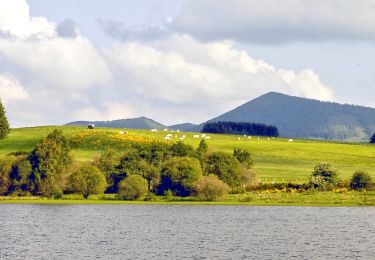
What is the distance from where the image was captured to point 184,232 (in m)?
85.1

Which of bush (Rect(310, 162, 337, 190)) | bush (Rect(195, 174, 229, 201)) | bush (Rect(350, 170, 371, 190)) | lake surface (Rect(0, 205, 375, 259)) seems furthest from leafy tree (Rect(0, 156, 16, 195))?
bush (Rect(350, 170, 371, 190))

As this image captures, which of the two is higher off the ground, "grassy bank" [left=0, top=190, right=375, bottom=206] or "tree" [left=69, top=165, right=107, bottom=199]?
"tree" [left=69, top=165, right=107, bottom=199]

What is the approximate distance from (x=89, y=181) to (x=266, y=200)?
3155cm

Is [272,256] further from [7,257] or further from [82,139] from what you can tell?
[82,139]

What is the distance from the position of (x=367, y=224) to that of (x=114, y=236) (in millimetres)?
33979

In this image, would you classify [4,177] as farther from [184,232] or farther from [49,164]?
[184,232]

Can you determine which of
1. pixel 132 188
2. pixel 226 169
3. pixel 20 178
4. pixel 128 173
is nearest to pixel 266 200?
pixel 226 169

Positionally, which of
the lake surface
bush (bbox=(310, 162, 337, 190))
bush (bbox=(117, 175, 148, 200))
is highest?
bush (bbox=(310, 162, 337, 190))

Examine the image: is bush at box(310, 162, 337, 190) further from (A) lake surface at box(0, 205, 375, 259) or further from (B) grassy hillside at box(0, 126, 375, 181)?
(A) lake surface at box(0, 205, 375, 259)

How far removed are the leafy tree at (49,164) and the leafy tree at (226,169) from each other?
90.1ft

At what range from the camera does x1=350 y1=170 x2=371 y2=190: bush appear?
13525cm

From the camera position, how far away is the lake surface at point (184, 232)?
2685 inches

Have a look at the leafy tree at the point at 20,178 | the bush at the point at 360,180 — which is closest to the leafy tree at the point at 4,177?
the leafy tree at the point at 20,178

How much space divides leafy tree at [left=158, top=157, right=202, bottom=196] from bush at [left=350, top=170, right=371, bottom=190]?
28608 millimetres
